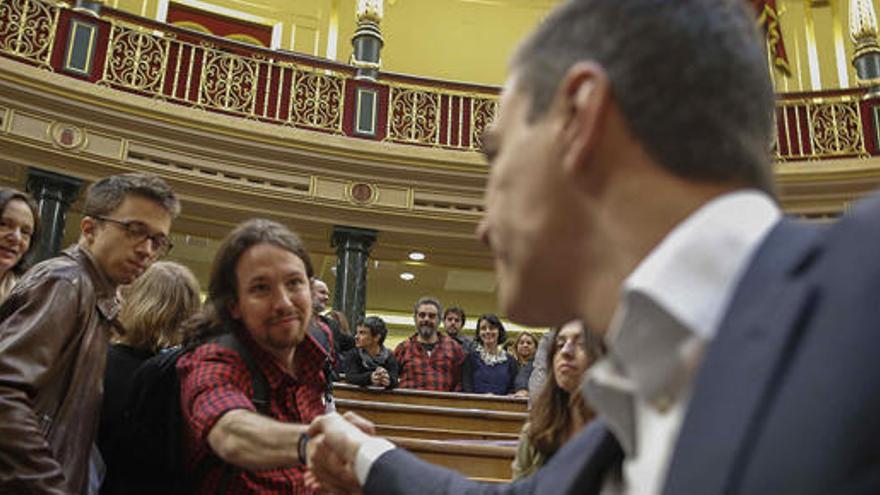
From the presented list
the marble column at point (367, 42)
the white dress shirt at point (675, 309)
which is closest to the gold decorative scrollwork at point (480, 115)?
the marble column at point (367, 42)

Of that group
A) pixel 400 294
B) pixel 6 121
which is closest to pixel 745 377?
pixel 6 121

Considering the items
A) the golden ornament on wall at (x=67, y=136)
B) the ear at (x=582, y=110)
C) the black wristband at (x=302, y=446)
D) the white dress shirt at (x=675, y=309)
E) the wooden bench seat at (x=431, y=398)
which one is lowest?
the black wristband at (x=302, y=446)

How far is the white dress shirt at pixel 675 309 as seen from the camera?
60 centimetres

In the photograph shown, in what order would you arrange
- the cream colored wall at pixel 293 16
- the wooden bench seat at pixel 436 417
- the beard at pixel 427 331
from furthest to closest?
the cream colored wall at pixel 293 16 < the beard at pixel 427 331 < the wooden bench seat at pixel 436 417

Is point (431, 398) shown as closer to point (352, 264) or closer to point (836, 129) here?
point (352, 264)

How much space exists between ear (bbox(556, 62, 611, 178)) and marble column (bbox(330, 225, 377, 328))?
7.47 m

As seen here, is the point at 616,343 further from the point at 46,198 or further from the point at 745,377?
the point at 46,198

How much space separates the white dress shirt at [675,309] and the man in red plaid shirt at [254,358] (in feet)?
3.06

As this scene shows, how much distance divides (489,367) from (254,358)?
4507 millimetres

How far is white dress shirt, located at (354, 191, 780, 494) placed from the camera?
0.60 meters

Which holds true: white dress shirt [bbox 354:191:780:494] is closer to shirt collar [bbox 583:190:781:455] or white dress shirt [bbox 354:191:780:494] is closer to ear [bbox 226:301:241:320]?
shirt collar [bbox 583:190:781:455]

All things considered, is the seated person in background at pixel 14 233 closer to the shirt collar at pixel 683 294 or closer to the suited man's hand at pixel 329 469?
the suited man's hand at pixel 329 469

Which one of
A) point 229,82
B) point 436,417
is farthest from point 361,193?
point 436,417

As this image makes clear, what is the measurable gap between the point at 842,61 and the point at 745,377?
12435 millimetres
